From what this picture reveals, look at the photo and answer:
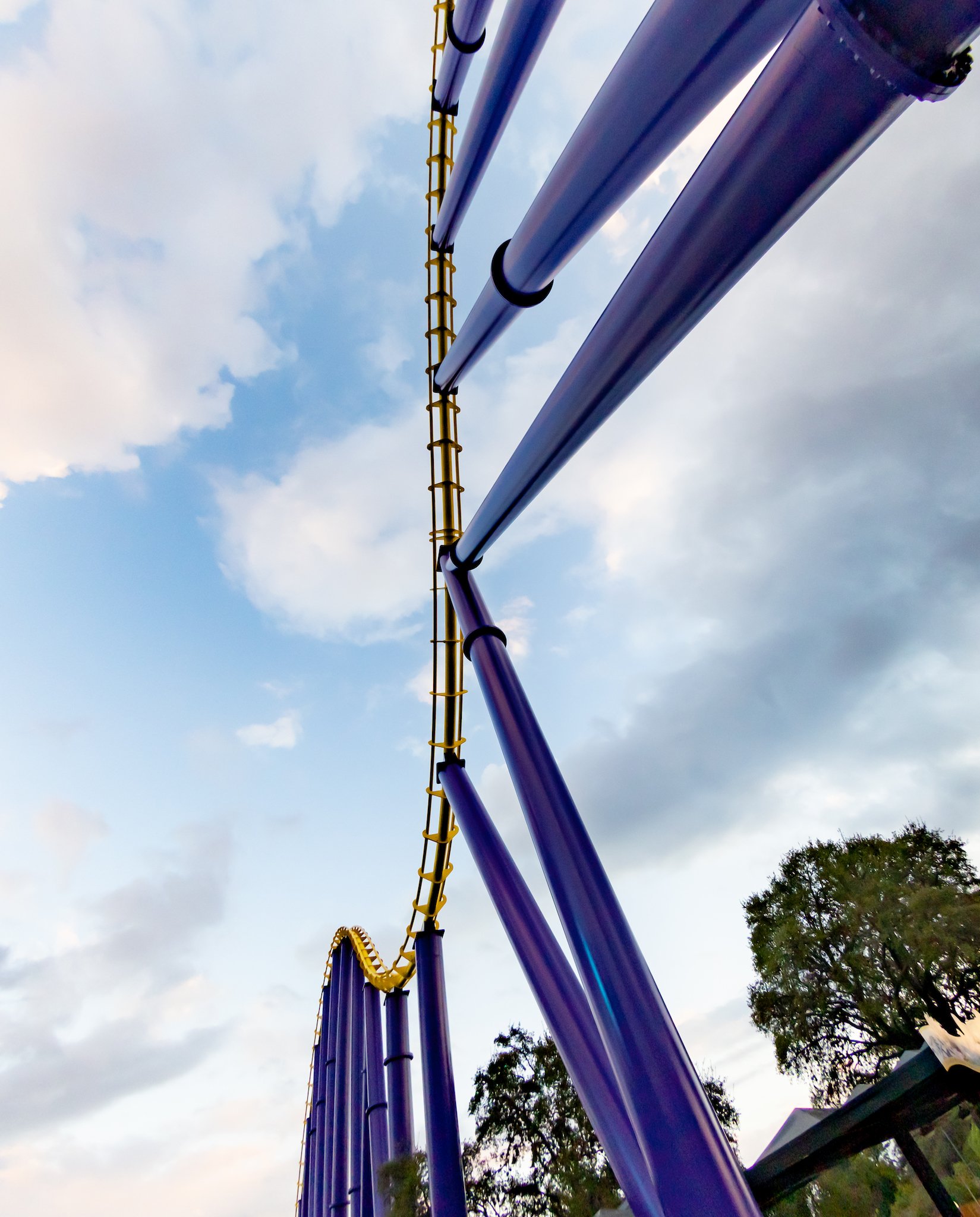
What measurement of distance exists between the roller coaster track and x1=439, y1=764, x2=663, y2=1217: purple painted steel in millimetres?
19

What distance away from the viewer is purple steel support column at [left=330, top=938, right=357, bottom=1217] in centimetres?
2404

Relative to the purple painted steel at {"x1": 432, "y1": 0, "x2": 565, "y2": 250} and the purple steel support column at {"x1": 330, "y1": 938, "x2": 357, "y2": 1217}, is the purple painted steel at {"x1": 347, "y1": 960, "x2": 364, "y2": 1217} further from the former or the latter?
the purple painted steel at {"x1": 432, "y1": 0, "x2": 565, "y2": 250}

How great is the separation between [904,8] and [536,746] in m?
5.60

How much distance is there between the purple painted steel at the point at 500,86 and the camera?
7.05 metres

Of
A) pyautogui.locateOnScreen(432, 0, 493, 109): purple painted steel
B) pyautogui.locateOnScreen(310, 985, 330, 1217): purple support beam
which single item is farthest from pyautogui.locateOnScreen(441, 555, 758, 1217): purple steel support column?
pyautogui.locateOnScreen(310, 985, 330, 1217): purple support beam

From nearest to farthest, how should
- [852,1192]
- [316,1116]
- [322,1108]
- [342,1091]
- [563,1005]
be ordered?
[563,1005] < [852,1192] < [342,1091] < [322,1108] < [316,1116]

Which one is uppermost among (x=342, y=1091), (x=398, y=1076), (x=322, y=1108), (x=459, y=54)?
(x=459, y=54)

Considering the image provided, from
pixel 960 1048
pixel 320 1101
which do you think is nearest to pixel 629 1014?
pixel 960 1048

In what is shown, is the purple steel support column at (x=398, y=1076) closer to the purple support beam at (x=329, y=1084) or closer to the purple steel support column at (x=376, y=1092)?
the purple steel support column at (x=376, y=1092)

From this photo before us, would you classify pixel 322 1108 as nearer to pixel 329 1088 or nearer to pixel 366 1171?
pixel 329 1088

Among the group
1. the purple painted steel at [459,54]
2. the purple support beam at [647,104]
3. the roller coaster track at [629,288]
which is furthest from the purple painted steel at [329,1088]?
the purple support beam at [647,104]

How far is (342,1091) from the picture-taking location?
2491 cm

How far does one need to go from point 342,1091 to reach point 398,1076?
396 inches

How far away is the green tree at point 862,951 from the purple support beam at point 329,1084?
51.8ft
